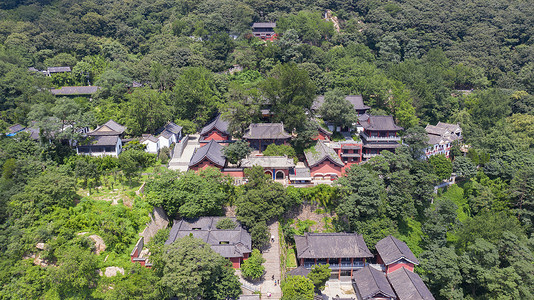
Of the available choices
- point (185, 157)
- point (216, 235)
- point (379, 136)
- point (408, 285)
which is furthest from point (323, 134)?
point (408, 285)

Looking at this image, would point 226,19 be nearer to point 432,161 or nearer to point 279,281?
Answer: point 432,161

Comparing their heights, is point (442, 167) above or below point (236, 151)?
below

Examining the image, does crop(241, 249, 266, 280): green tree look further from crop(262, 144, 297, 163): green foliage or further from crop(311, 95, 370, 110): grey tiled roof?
crop(311, 95, 370, 110): grey tiled roof

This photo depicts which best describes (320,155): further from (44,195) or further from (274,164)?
(44,195)

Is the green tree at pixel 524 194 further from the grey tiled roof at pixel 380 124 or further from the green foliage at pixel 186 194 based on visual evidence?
the green foliage at pixel 186 194

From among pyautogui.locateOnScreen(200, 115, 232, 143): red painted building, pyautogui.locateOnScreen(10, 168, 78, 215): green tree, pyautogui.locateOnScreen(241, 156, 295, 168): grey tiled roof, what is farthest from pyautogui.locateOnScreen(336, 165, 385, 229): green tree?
pyautogui.locateOnScreen(10, 168, 78, 215): green tree

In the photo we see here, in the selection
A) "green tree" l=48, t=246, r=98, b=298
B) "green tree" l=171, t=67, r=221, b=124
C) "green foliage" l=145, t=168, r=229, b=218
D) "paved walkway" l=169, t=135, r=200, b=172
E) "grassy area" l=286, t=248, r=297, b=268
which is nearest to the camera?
"green tree" l=48, t=246, r=98, b=298

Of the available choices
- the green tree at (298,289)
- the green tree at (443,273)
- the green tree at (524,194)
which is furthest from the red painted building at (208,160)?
the green tree at (524,194)

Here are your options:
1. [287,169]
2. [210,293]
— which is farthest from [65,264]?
[287,169]
